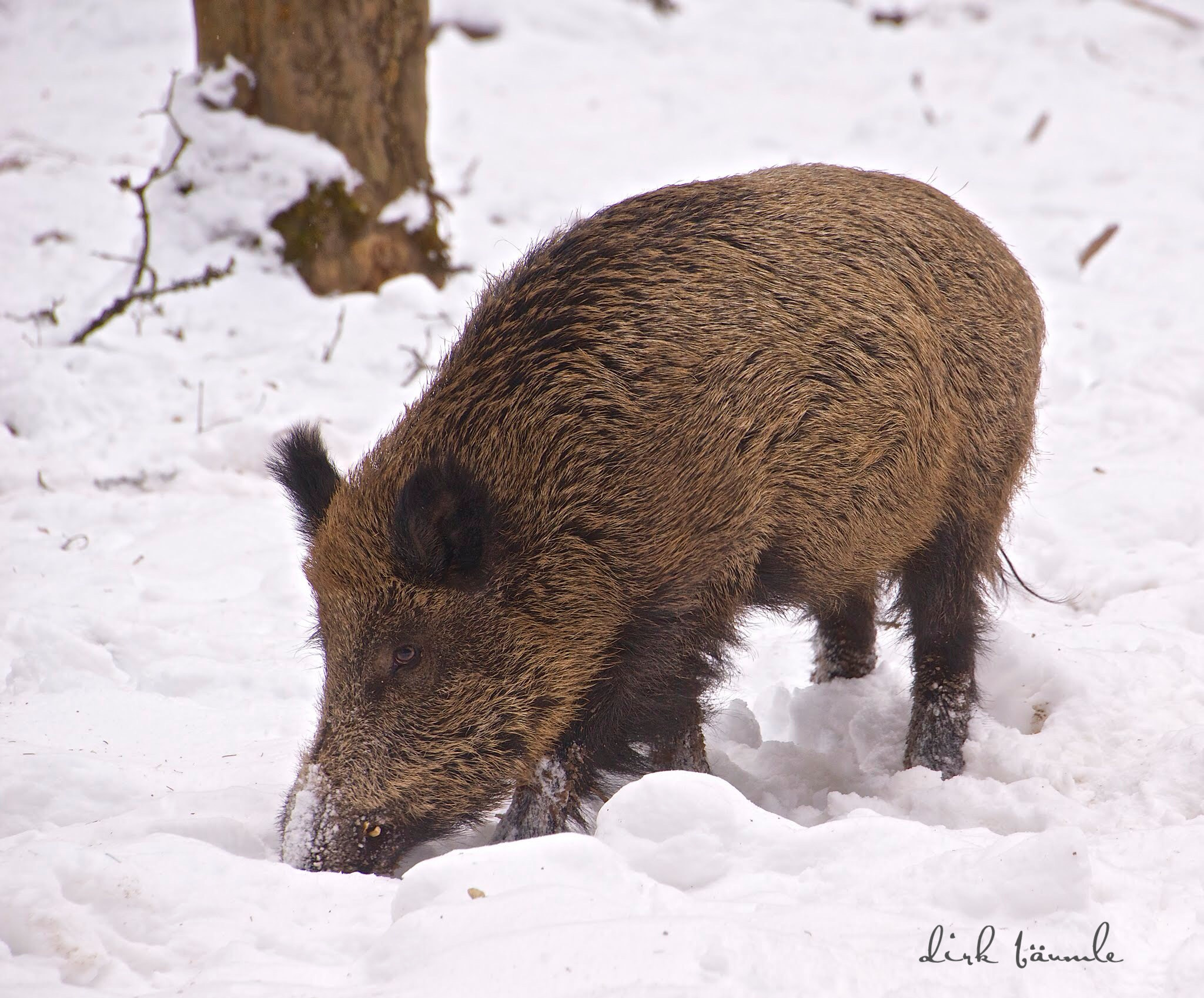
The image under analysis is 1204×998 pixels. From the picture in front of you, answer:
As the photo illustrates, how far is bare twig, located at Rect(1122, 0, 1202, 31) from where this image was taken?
14.5m

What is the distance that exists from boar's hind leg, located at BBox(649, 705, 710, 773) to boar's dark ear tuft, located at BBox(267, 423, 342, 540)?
1.23 metres

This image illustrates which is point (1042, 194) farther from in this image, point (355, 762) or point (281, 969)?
point (281, 969)

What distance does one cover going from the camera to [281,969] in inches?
84.0

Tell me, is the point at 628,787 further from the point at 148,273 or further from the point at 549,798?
the point at 148,273

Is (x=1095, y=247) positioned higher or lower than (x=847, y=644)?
higher

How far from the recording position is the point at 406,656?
3195 millimetres

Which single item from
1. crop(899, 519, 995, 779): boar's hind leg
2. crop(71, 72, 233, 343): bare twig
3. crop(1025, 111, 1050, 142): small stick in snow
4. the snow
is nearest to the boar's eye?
crop(899, 519, 995, 779): boar's hind leg

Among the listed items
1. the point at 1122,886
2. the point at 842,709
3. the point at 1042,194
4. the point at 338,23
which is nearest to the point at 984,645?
the point at 842,709

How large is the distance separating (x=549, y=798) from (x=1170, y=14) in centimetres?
1495

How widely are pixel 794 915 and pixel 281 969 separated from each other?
93 cm

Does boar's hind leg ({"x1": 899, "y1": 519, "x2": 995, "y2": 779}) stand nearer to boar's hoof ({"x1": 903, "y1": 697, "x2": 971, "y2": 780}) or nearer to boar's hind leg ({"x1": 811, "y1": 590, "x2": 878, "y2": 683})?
boar's hoof ({"x1": 903, "y1": 697, "x2": 971, "y2": 780})

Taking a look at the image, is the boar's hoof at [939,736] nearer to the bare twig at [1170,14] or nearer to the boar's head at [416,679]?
the boar's head at [416,679]
